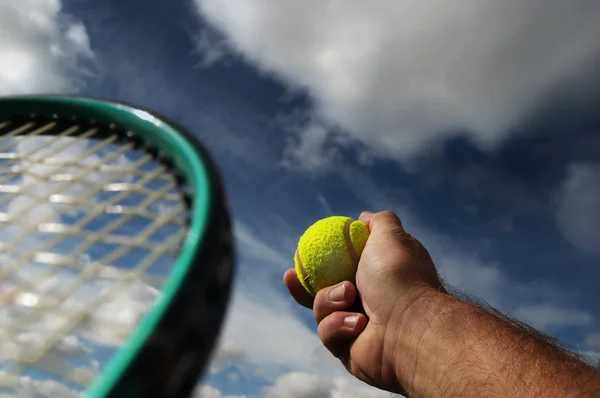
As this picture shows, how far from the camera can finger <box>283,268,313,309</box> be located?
378 cm

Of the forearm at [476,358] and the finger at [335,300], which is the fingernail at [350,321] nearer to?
the finger at [335,300]

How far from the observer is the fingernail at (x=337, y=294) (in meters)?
3.25

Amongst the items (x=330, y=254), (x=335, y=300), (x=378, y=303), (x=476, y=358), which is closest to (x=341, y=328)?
(x=335, y=300)

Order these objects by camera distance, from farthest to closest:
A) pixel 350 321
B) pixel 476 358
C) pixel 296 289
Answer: pixel 296 289, pixel 350 321, pixel 476 358

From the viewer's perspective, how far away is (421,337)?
265 cm

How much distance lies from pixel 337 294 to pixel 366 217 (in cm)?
76

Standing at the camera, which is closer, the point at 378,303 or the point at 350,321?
the point at 378,303

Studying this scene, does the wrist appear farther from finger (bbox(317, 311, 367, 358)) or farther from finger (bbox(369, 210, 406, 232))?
finger (bbox(369, 210, 406, 232))

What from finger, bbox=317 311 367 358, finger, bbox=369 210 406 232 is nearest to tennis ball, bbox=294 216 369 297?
finger, bbox=369 210 406 232

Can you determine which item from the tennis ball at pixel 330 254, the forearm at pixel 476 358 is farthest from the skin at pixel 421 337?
the tennis ball at pixel 330 254

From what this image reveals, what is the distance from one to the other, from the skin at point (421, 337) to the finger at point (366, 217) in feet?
0.04

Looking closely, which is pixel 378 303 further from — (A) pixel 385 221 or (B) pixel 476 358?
(B) pixel 476 358

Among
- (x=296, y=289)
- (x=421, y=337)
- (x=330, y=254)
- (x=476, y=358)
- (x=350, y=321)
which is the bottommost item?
(x=476, y=358)

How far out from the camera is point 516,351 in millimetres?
2227
